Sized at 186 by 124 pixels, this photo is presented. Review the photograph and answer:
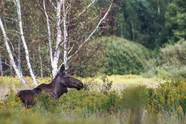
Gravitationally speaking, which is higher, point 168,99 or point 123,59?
point 123,59

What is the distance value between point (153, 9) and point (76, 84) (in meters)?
37.4

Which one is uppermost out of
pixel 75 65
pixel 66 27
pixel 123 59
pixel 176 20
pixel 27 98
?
pixel 176 20

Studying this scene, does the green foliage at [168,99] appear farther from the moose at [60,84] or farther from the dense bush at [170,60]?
the dense bush at [170,60]

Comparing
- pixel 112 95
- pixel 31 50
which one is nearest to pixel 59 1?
pixel 31 50

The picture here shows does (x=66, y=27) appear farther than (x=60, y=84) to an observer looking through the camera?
Yes

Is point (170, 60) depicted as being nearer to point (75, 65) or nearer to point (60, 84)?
point (75, 65)

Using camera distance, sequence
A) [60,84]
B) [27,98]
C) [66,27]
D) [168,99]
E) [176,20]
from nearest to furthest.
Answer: [168,99] < [27,98] < [60,84] < [66,27] < [176,20]

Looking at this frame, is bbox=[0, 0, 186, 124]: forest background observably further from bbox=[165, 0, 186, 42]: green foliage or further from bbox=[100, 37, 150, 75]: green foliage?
bbox=[165, 0, 186, 42]: green foliage

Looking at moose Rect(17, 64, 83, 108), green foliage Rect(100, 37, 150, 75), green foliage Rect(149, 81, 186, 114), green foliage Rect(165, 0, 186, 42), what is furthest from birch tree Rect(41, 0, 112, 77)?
green foliage Rect(165, 0, 186, 42)

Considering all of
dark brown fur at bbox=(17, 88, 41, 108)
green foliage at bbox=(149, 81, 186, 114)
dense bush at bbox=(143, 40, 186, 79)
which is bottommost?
green foliage at bbox=(149, 81, 186, 114)

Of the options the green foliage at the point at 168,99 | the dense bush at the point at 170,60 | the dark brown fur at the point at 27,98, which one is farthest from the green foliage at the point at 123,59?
the dark brown fur at the point at 27,98

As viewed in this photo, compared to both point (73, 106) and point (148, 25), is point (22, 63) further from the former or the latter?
point (148, 25)

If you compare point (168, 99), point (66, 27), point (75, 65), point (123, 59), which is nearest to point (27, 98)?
point (168, 99)

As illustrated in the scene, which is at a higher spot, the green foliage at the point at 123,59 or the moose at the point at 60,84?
the green foliage at the point at 123,59
